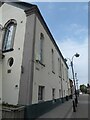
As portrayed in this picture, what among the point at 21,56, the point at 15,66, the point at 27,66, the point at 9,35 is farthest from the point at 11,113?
the point at 9,35

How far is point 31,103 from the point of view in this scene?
11.0m

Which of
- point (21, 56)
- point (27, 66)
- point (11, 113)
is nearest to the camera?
point (11, 113)

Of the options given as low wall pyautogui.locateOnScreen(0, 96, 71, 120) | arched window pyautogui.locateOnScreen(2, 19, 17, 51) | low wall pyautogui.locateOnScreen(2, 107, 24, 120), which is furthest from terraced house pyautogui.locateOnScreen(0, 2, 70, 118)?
low wall pyautogui.locateOnScreen(2, 107, 24, 120)

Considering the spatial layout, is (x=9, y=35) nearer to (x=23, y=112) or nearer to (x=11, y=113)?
(x=23, y=112)

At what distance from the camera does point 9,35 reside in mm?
13664

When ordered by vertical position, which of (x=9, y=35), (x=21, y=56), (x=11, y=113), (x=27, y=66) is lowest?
(x=11, y=113)

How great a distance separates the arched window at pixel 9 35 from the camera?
13.0 meters

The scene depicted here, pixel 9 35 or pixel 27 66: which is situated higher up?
pixel 9 35

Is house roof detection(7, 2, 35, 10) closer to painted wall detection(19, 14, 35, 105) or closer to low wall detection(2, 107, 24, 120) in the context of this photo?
painted wall detection(19, 14, 35, 105)

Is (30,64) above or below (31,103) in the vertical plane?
above

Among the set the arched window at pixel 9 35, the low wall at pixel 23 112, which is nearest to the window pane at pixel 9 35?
the arched window at pixel 9 35

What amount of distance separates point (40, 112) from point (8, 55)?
4.64 meters

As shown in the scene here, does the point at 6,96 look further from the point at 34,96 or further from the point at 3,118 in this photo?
the point at 3,118

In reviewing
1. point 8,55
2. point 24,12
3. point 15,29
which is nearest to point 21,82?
point 8,55
